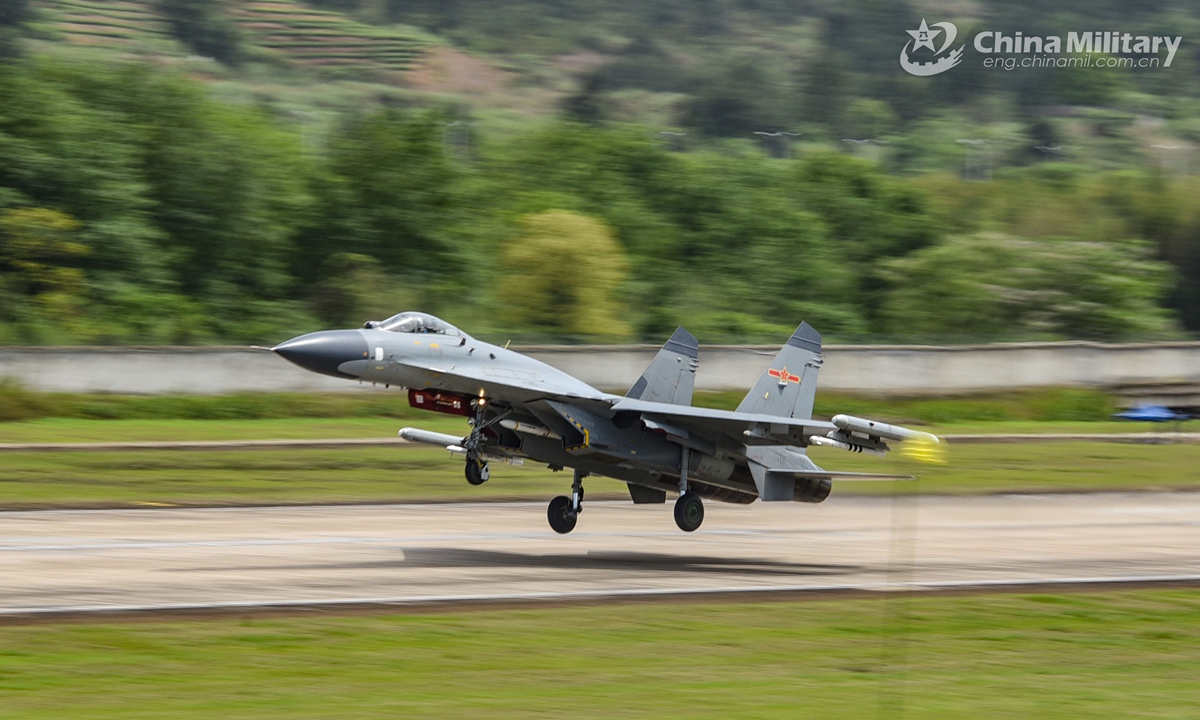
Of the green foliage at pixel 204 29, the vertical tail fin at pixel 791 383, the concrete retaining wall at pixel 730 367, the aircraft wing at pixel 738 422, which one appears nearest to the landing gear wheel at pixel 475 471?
the aircraft wing at pixel 738 422

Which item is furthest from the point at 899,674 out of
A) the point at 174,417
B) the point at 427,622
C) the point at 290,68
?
the point at 290,68

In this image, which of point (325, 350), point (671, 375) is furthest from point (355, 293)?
point (325, 350)

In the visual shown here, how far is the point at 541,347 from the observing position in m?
50.4

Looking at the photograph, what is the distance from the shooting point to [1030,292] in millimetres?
74688

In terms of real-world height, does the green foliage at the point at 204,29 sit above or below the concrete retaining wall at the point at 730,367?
above

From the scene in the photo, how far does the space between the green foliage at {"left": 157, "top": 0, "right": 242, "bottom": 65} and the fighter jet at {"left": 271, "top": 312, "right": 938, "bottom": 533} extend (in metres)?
159

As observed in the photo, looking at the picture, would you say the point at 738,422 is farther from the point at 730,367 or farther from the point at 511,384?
the point at 730,367

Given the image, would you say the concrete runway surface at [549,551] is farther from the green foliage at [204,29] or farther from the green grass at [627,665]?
Answer: the green foliage at [204,29]

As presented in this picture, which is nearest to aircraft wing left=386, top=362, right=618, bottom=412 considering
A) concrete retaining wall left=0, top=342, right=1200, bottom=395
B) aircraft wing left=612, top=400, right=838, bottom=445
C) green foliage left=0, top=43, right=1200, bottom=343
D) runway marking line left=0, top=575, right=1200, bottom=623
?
aircraft wing left=612, top=400, right=838, bottom=445

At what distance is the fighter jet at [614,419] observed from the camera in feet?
72.3

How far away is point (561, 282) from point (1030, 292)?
2743 centimetres

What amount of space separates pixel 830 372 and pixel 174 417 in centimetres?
2475

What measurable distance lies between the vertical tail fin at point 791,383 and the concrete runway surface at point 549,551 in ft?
9.32

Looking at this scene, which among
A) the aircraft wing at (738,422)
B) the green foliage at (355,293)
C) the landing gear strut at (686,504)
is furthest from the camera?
the green foliage at (355,293)
